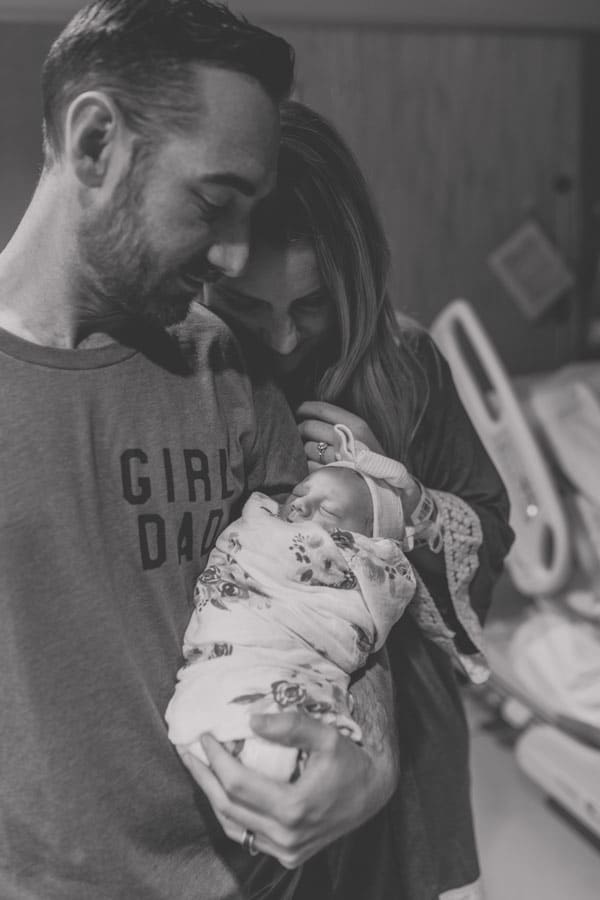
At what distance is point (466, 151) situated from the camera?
2424 millimetres

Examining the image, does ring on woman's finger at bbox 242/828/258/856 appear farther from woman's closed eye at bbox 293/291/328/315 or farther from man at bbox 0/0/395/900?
woman's closed eye at bbox 293/291/328/315

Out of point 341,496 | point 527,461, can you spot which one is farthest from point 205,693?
point 527,461

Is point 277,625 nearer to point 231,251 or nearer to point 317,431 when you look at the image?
point 317,431

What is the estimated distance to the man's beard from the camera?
0.83 meters

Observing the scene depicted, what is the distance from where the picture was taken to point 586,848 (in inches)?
87.4

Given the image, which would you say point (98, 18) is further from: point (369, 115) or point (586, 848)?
point (586, 848)

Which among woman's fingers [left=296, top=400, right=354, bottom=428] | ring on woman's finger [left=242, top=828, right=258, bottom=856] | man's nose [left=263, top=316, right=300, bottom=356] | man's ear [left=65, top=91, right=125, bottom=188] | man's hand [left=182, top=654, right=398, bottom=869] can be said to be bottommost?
ring on woman's finger [left=242, top=828, right=258, bottom=856]

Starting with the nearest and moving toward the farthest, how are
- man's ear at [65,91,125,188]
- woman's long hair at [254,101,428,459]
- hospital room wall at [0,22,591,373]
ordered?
man's ear at [65,91,125,188]
woman's long hair at [254,101,428,459]
hospital room wall at [0,22,591,373]

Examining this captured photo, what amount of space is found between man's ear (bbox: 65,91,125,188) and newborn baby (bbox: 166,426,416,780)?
1.28ft

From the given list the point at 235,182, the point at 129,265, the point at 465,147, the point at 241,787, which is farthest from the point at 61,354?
the point at 465,147

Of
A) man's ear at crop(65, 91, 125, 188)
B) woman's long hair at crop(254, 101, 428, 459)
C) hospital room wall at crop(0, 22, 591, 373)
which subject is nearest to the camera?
man's ear at crop(65, 91, 125, 188)

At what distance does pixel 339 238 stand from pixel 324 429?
0.71ft

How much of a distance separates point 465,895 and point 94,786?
0.60 m

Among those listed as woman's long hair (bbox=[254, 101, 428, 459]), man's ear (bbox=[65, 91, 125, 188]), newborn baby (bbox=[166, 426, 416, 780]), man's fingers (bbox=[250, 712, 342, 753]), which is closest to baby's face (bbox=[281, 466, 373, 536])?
newborn baby (bbox=[166, 426, 416, 780])
